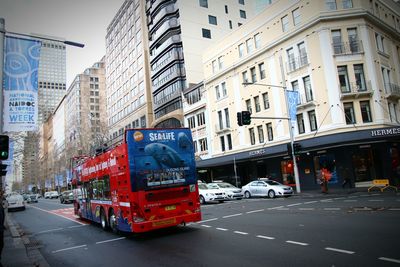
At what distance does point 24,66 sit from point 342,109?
77.7 ft

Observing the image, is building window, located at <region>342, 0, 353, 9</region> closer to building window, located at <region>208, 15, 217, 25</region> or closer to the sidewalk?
the sidewalk

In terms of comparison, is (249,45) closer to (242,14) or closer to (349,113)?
(349,113)

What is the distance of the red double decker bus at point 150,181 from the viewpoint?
10.5 m

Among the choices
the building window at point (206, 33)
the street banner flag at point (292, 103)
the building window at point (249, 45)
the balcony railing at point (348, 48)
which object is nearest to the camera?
the street banner flag at point (292, 103)

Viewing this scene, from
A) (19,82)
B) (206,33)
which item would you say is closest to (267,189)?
(19,82)

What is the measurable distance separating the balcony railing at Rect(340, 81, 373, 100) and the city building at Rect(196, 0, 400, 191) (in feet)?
0.25

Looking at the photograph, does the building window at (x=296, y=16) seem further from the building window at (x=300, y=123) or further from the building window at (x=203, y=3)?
the building window at (x=203, y=3)

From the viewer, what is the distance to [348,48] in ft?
90.9

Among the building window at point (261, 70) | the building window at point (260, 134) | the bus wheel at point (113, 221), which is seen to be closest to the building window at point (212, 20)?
the building window at point (261, 70)

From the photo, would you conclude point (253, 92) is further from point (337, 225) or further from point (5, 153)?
point (5, 153)

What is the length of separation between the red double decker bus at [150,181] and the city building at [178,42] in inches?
1408

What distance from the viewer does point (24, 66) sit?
11102 mm

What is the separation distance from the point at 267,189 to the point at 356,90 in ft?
37.2

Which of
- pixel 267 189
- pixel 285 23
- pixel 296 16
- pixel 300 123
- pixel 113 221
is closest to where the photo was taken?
pixel 113 221
